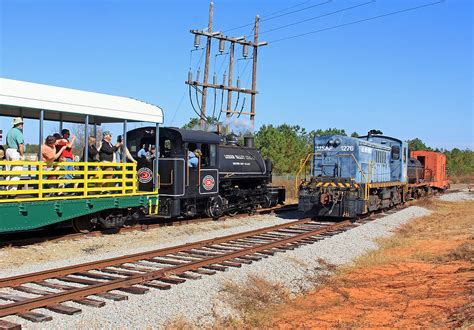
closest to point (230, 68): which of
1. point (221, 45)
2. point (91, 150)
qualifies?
point (221, 45)

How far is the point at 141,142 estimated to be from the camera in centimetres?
1587

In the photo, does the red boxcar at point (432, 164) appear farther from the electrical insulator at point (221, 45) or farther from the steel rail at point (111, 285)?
the steel rail at point (111, 285)

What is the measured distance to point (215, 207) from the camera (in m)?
16.9

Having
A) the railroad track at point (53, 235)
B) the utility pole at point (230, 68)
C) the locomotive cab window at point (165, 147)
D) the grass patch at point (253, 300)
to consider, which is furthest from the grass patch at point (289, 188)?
the grass patch at point (253, 300)

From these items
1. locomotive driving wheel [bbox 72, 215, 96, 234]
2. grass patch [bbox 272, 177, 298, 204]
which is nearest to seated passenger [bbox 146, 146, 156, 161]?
locomotive driving wheel [bbox 72, 215, 96, 234]

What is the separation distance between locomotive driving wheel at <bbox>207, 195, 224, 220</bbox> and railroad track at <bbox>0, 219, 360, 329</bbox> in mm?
4411

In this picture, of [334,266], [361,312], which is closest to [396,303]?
[361,312]

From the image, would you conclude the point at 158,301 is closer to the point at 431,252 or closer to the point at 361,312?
the point at 361,312

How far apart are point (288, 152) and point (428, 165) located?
15.5 m

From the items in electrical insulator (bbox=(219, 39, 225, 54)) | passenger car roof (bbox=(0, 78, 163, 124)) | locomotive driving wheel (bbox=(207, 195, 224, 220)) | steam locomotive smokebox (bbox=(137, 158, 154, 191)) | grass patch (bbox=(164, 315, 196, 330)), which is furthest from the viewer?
electrical insulator (bbox=(219, 39, 225, 54))

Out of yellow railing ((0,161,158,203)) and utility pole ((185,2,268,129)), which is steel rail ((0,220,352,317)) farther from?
utility pole ((185,2,268,129))

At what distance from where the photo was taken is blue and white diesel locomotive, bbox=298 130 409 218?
56.1ft

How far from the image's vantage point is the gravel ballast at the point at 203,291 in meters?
6.08

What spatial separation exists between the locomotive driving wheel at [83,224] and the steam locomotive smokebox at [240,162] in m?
5.64
